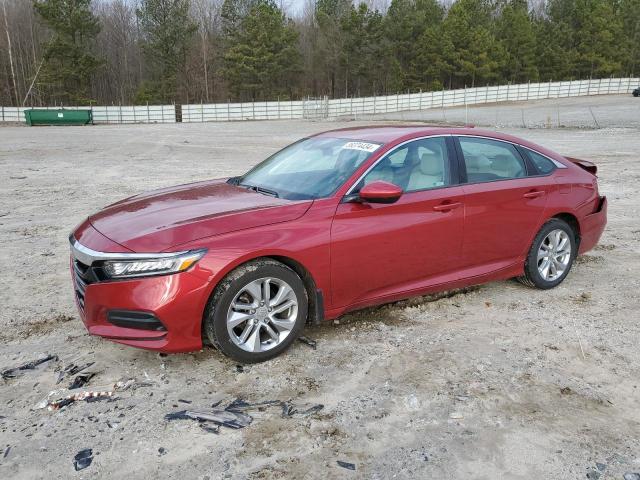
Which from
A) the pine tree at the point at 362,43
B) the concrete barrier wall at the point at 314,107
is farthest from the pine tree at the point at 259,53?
the concrete barrier wall at the point at 314,107

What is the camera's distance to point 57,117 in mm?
39094

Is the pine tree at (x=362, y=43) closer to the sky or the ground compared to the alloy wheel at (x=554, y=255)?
closer to the sky

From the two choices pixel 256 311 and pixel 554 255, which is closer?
pixel 256 311

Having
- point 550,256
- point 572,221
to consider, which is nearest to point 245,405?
point 550,256

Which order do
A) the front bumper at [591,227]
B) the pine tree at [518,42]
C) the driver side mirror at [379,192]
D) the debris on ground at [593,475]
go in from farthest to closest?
1. the pine tree at [518,42]
2. the front bumper at [591,227]
3. the driver side mirror at [379,192]
4. the debris on ground at [593,475]

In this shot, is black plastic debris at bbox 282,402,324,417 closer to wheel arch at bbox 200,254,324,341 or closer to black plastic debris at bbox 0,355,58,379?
wheel arch at bbox 200,254,324,341

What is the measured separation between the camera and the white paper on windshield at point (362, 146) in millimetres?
4352

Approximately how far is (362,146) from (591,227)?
8.65 feet

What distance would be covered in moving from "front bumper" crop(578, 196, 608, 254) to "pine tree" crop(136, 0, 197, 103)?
6063 cm

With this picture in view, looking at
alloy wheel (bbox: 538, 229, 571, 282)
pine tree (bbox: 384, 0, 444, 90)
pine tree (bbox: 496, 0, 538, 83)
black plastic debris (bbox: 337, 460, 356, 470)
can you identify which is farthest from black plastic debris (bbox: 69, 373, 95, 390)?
pine tree (bbox: 496, 0, 538, 83)

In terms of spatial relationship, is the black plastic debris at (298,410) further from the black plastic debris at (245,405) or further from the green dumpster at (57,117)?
the green dumpster at (57,117)

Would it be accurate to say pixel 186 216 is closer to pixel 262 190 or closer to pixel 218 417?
pixel 262 190

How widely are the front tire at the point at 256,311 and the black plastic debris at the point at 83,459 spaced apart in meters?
0.98

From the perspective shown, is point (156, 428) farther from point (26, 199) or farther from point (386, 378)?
point (26, 199)
